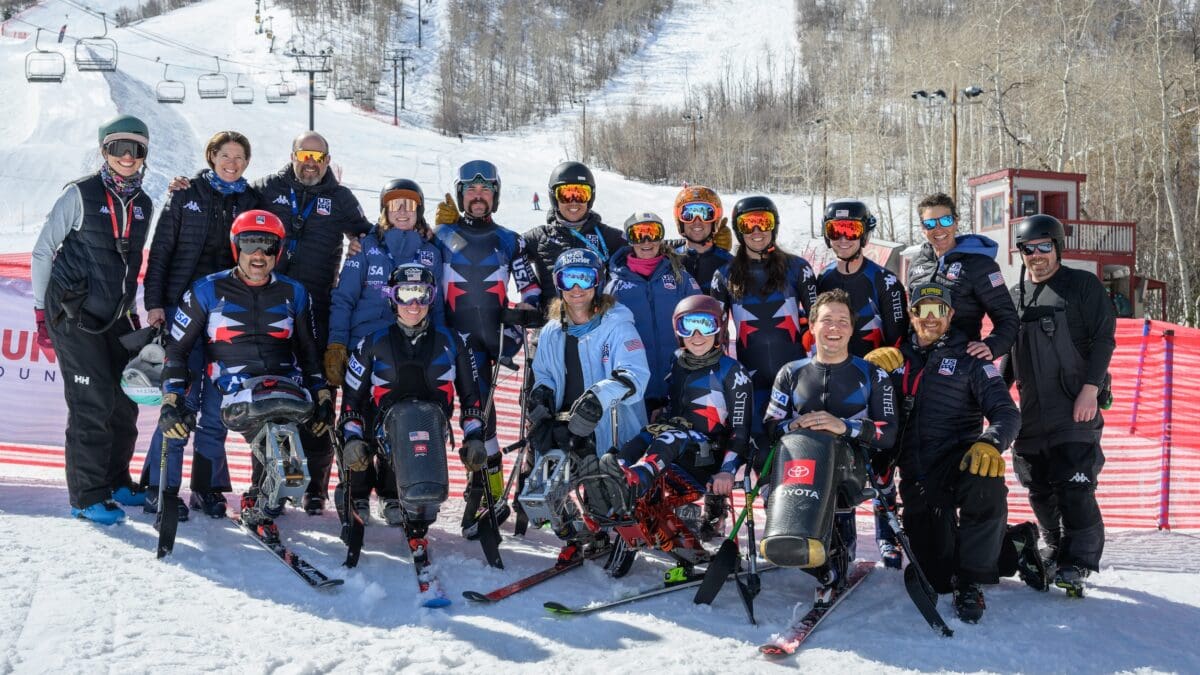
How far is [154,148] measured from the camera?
3859 centimetres

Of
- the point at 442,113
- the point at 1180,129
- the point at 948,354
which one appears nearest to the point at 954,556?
the point at 948,354

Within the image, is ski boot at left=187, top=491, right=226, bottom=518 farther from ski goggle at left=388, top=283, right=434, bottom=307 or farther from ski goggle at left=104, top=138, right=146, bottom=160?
ski goggle at left=104, top=138, right=146, bottom=160

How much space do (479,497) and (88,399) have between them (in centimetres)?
216

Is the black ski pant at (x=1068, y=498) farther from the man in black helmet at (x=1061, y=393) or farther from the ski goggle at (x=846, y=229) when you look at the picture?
the ski goggle at (x=846, y=229)

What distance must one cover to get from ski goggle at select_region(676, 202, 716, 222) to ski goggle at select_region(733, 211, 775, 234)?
0.32 m

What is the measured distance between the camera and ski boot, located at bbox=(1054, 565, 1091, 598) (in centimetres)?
429

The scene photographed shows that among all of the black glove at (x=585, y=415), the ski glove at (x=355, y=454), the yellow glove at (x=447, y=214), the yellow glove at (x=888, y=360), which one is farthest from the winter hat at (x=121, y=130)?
the yellow glove at (x=888, y=360)

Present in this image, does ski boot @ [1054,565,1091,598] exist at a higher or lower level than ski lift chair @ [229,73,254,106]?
lower

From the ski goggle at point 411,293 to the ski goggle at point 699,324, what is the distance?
4.38 ft

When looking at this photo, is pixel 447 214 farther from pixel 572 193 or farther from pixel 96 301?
pixel 96 301

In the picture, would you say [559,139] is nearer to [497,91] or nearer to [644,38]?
[497,91]

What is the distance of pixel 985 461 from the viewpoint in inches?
158

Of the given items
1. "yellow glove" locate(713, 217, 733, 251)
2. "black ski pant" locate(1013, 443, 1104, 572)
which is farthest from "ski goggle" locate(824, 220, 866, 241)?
"black ski pant" locate(1013, 443, 1104, 572)

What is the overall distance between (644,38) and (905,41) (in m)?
71.3
